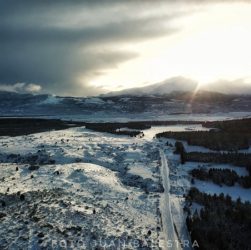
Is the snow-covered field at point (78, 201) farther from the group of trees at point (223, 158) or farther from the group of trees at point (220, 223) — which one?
the group of trees at point (223, 158)

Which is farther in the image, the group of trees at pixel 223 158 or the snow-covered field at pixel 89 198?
the group of trees at pixel 223 158

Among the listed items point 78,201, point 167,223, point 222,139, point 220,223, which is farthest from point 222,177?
point 222,139

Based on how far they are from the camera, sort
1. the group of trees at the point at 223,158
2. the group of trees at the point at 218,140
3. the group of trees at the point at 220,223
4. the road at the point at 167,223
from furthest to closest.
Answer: the group of trees at the point at 218,140, the group of trees at the point at 223,158, the group of trees at the point at 220,223, the road at the point at 167,223

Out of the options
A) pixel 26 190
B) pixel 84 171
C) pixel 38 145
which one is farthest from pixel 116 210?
pixel 38 145

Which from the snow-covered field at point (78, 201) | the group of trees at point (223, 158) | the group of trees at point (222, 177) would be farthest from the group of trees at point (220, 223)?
the group of trees at point (223, 158)

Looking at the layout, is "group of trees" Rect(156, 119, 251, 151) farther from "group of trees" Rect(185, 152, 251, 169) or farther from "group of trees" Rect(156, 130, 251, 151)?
"group of trees" Rect(185, 152, 251, 169)

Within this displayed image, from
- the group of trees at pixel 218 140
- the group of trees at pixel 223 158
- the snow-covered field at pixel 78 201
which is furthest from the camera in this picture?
the group of trees at pixel 218 140

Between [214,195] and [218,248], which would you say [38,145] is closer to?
[214,195]

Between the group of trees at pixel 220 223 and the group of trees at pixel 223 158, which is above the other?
the group of trees at pixel 223 158
